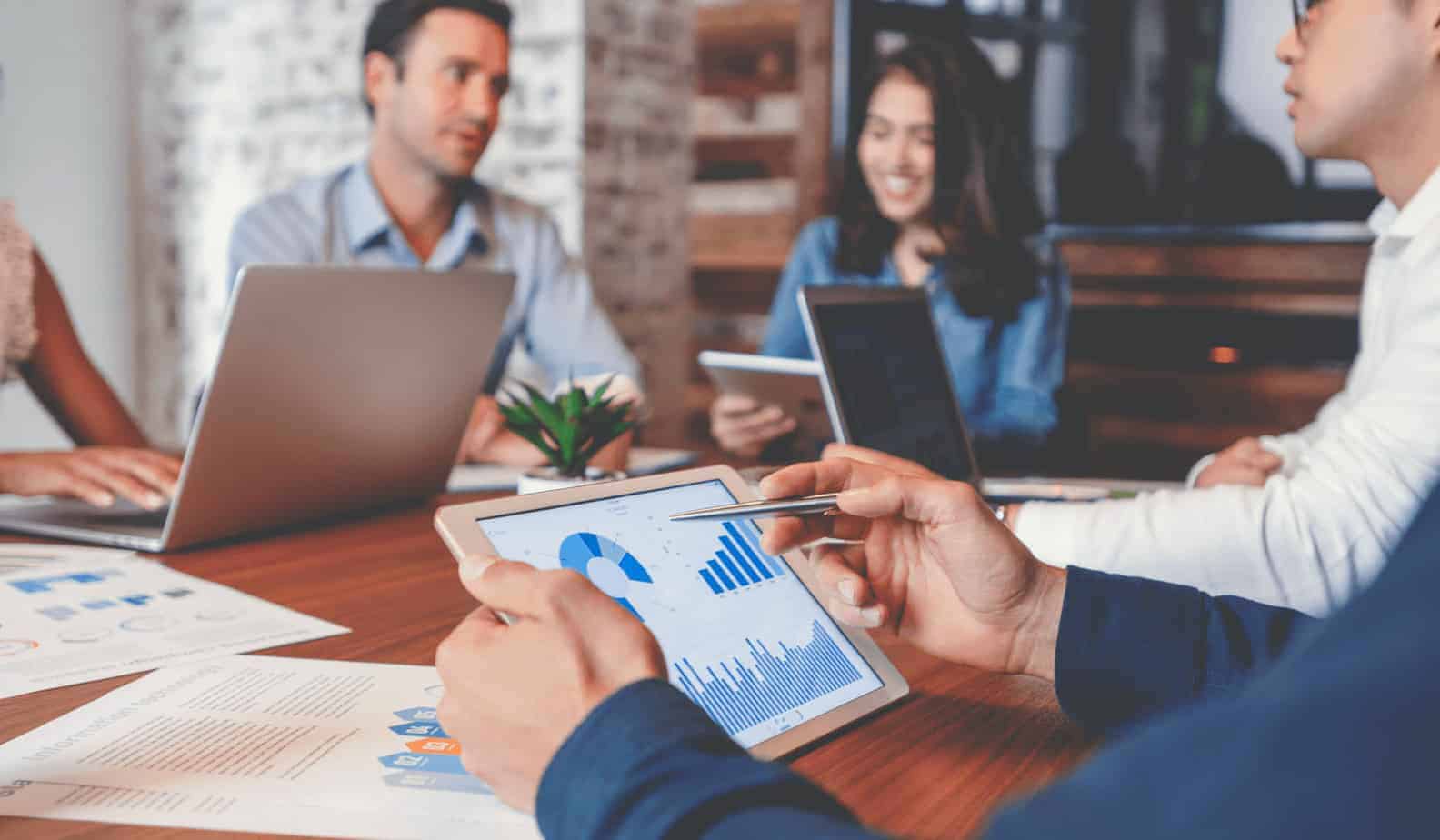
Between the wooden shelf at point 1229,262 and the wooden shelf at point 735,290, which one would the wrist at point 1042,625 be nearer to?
the wooden shelf at point 1229,262

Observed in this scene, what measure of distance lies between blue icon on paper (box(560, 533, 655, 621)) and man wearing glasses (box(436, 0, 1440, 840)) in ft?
0.28

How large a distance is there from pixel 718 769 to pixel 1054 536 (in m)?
0.80

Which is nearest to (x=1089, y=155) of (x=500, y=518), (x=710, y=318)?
(x=710, y=318)

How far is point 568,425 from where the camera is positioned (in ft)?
4.81

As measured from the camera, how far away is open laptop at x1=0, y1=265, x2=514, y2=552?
4.00 ft

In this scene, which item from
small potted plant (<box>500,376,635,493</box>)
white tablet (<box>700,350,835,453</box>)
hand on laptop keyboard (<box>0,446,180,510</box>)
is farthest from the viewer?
white tablet (<box>700,350,835,453</box>)

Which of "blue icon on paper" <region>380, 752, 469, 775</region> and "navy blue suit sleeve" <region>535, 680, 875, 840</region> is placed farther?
"blue icon on paper" <region>380, 752, 469, 775</region>

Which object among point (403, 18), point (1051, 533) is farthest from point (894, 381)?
point (403, 18)

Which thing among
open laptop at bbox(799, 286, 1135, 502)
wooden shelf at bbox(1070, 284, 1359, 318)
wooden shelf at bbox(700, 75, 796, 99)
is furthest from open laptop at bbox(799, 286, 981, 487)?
wooden shelf at bbox(700, 75, 796, 99)

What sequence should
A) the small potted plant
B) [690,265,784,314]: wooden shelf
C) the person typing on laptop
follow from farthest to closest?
[690,265,784,314]: wooden shelf
the person typing on laptop
the small potted plant

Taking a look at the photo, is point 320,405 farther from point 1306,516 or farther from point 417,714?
point 1306,516

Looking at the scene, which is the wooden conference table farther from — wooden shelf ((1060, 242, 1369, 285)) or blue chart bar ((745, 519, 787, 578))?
wooden shelf ((1060, 242, 1369, 285))

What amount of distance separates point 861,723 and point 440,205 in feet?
6.47

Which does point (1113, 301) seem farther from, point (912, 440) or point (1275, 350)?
point (912, 440)
